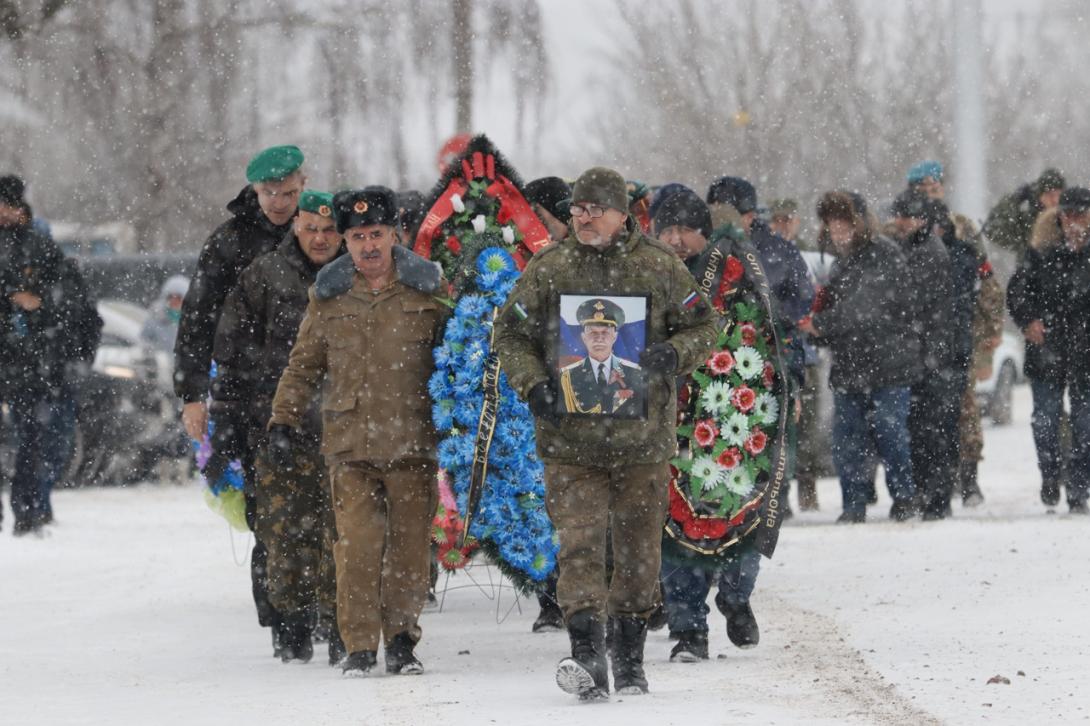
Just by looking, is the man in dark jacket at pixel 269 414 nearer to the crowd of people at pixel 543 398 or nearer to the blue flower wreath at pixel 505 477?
the crowd of people at pixel 543 398

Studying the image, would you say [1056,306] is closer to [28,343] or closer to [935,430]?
[935,430]

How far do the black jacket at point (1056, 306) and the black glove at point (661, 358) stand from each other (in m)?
6.80

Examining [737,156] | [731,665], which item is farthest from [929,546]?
[737,156]

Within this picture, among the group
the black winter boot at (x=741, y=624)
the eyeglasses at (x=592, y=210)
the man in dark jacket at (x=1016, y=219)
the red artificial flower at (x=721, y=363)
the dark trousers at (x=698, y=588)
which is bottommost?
the black winter boot at (x=741, y=624)

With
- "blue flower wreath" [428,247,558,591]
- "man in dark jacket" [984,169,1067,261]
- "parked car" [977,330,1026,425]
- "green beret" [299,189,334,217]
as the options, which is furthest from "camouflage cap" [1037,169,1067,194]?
"parked car" [977,330,1026,425]

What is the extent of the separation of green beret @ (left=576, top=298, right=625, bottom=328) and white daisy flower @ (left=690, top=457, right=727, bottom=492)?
141cm

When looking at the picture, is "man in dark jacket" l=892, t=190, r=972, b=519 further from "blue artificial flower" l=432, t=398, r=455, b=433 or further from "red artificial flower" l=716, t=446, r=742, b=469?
"blue artificial flower" l=432, t=398, r=455, b=433

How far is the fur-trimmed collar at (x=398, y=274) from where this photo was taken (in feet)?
28.8

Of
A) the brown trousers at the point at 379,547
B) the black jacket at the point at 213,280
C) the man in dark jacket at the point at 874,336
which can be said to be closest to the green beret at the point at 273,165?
the black jacket at the point at 213,280

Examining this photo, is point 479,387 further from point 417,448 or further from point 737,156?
point 737,156

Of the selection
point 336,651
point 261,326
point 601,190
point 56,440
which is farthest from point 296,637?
point 56,440

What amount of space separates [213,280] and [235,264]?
0.38 feet

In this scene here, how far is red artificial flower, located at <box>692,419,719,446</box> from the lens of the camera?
917cm

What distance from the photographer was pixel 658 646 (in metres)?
9.53
